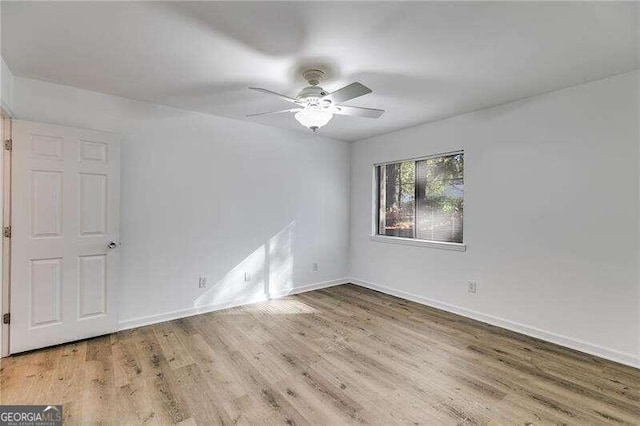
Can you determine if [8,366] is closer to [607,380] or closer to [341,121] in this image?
[341,121]

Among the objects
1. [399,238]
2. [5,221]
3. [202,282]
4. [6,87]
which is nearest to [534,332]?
[399,238]

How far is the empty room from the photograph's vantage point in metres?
1.91

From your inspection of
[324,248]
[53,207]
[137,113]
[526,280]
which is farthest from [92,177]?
[526,280]

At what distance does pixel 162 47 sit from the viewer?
2.15m

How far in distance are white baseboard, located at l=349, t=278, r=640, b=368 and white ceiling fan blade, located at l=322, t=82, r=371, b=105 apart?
2.84 m

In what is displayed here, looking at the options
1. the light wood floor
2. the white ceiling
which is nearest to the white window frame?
the light wood floor

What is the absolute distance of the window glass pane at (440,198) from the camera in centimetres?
377

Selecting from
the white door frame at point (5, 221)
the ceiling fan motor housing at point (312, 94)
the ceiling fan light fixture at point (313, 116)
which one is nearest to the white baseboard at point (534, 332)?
the ceiling fan light fixture at point (313, 116)

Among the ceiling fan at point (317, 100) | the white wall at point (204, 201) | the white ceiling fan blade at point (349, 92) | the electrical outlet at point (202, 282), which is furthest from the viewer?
the electrical outlet at point (202, 282)

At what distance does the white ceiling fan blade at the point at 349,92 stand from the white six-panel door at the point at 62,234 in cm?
223

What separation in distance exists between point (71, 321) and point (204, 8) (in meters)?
2.92

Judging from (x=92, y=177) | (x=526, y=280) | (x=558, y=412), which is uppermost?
(x=92, y=177)

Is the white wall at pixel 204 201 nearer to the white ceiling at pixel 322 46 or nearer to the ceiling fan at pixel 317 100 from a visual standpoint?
the white ceiling at pixel 322 46

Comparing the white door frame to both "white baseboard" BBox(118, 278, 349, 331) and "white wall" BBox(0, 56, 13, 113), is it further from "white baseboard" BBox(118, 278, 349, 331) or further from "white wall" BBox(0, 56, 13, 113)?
"white baseboard" BBox(118, 278, 349, 331)
